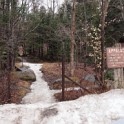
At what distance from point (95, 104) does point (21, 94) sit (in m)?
6.58

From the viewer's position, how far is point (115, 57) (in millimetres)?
10844

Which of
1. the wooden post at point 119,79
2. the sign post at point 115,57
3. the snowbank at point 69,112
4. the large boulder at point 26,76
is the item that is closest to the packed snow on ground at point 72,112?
the snowbank at point 69,112

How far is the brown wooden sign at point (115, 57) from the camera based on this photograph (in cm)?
1077

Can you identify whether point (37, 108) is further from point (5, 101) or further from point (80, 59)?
point (80, 59)

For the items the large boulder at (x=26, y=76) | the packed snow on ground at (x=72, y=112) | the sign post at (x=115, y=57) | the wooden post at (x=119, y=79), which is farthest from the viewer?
the large boulder at (x=26, y=76)

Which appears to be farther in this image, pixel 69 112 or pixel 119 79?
pixel 119 79

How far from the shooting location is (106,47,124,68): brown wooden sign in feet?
35.3

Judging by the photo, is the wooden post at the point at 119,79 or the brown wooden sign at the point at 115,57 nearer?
the brown wooden sign at the point at 115,57

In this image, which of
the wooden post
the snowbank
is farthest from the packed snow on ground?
the wooden post

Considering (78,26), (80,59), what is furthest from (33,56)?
(78,26)

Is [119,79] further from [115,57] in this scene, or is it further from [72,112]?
[72,112]

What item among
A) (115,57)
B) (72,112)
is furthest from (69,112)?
(115,57)

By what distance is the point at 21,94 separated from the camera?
47.5ft

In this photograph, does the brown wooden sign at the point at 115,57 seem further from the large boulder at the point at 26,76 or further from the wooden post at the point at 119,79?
the large boulder at the point at 26,76
